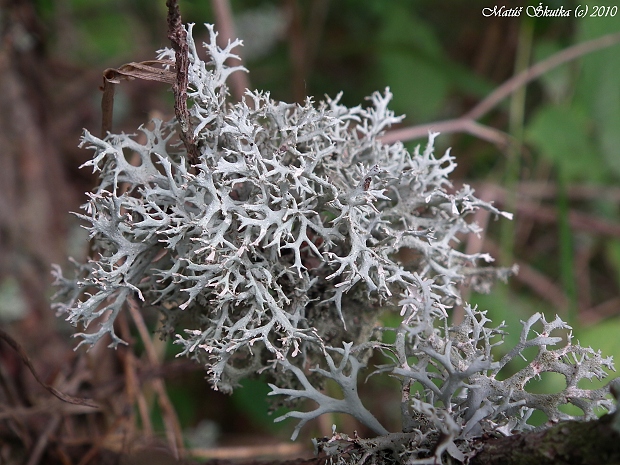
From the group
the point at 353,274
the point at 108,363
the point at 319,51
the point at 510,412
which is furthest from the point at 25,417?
the point at 319,51

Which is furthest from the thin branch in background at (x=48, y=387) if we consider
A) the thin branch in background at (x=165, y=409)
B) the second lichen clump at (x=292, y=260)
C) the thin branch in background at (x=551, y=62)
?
the thin branch in background at (x=551, y=62)

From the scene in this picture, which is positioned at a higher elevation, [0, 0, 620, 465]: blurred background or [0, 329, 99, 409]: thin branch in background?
[0, 0, 620, 465]: blurred background

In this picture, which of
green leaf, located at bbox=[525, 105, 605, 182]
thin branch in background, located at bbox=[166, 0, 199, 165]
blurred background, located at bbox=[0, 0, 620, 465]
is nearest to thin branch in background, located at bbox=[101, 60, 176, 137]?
thin branch in background, located at bbox=[166, 0, 199, 165]

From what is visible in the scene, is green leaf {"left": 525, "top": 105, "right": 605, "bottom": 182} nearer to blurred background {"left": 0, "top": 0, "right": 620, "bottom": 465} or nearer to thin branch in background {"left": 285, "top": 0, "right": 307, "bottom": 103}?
blurred background {"left": 0, "top": 0, "right": 620, "bottom": 465}

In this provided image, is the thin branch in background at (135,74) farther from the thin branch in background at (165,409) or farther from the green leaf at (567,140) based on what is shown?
the green leaf at (567,140)

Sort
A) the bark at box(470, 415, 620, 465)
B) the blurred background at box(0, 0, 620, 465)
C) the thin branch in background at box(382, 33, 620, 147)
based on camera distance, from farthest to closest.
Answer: the thin branch in background at box(382, 33, 620, 147) < the blurred background at box(0, 0, 620, 465) < the bark at box(470, 415, 620, 465)

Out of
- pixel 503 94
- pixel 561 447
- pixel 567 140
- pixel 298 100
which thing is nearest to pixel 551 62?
pixel 503 94

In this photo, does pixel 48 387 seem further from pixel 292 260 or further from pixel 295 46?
pixel 295 46
